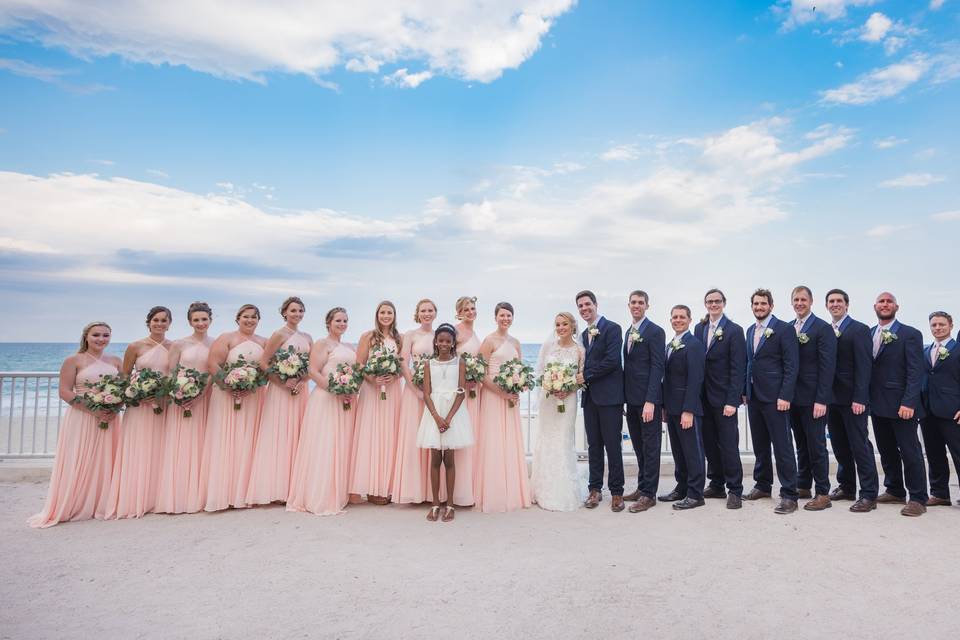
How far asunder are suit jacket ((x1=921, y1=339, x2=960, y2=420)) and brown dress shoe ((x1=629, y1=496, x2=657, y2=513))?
3.52m

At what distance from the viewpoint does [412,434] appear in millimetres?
6984

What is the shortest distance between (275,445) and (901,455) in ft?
24.5

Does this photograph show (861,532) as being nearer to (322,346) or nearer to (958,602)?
(958,602)

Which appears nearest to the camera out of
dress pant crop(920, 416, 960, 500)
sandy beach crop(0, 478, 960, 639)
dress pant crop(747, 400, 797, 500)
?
sandy beach crop(0, 478, 960, 639)

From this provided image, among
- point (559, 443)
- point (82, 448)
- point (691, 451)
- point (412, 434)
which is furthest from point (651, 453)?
point (82, 448)

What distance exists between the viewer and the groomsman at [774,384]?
6.85 metres

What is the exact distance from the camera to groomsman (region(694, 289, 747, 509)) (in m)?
6.98

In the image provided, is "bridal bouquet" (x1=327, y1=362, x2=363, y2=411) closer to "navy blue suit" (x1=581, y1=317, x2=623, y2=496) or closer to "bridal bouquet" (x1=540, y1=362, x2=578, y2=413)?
"bridal bouquet" (x1=540, y1=362, x2=578, y2=413)

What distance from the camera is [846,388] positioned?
699 cm

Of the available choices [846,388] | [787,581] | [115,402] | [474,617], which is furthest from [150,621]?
[846,388]

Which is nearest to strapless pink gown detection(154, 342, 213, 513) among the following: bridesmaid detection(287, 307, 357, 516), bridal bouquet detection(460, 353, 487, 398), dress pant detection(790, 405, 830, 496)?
bridesmaid detection(287, 307, 357, 516)

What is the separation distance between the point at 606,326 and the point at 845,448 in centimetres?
347

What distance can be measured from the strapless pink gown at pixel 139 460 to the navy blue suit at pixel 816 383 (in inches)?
297

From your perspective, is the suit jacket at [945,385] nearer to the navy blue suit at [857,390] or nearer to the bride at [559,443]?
the navy blue suit at [857,390]
